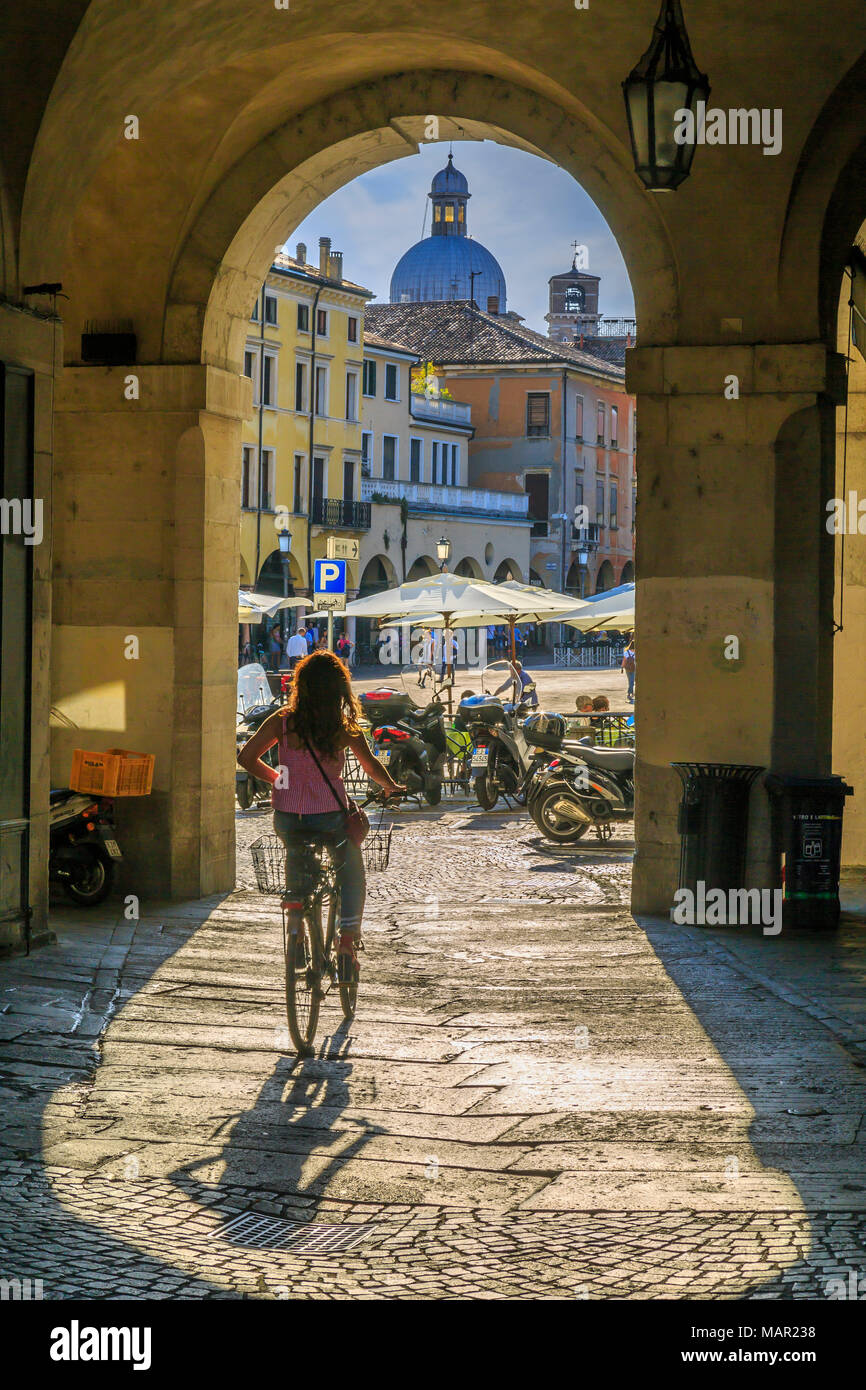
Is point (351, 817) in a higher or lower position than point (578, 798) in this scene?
higher

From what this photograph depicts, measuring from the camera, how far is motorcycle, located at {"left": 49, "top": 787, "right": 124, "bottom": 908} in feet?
38.0

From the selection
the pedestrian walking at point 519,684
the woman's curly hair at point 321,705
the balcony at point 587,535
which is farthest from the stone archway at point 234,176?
the balcony at point 587,535

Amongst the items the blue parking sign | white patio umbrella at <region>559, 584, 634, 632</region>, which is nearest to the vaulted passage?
the blue parking sign

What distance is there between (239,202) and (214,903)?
483cm

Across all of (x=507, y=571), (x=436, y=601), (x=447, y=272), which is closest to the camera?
(x=436, y=601)

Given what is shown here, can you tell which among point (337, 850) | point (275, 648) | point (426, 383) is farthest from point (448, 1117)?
point (426, 383)

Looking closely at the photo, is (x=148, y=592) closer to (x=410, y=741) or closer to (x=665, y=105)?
(x=665, y=105)

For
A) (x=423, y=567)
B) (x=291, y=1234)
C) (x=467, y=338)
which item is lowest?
(x=291, y=1234)

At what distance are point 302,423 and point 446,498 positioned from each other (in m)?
9.98

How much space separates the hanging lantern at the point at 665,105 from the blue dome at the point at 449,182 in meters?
113

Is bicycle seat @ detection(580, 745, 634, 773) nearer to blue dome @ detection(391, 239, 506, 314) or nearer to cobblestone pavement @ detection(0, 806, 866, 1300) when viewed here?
cobblestone pavement @ detection(0, 806, 866, 1300)

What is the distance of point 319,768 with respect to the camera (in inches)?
304

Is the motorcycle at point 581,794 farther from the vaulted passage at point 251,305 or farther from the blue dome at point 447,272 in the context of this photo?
the blue dome at point 447,272
